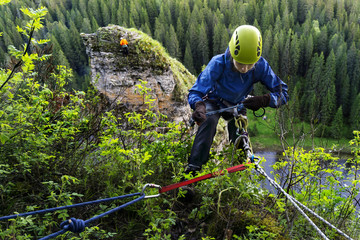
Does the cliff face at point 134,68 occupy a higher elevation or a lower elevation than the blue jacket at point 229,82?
lower

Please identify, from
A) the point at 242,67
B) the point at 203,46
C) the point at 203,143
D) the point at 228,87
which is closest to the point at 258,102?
the point at 228,87

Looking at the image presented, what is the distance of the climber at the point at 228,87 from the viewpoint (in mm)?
3435

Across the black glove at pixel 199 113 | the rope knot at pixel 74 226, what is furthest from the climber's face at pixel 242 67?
the rope knot at pixel 74 226

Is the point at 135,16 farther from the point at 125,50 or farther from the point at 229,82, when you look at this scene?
the point at 229,82

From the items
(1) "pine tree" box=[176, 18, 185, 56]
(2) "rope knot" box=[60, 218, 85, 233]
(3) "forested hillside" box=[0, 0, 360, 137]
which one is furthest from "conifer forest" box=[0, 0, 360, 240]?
(1) "pine tree" box=[176, 18, 185, 56]

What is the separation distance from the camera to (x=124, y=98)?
839 cm

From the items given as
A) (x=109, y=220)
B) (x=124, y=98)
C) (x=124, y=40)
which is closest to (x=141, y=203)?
(x=109, y=220)

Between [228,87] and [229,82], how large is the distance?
0.08 meters

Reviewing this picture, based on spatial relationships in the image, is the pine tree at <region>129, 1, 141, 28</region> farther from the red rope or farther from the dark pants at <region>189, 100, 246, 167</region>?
Answer: the red rope

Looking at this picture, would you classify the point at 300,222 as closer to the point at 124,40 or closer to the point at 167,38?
the point at 124,40

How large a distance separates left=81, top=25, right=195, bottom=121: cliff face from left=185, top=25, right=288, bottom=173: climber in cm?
481

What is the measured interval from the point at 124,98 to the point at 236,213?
245 inches

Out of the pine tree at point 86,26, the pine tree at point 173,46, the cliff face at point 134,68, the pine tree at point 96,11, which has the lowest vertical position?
the pine tree at point 173,46

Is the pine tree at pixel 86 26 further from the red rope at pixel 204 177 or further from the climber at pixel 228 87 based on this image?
the red rope at pixel 204 177
